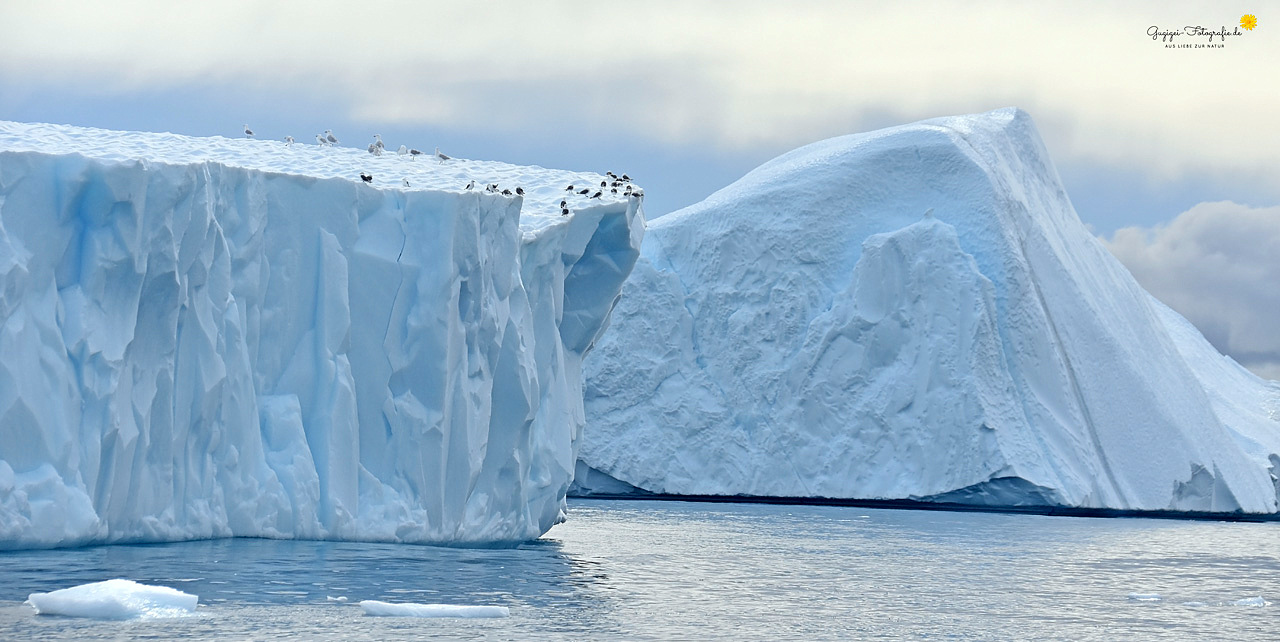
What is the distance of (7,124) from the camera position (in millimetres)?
13078

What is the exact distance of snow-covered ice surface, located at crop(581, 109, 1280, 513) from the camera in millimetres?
26641

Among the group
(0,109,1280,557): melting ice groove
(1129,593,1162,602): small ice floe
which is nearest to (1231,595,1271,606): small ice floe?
(1129,593,1162,602): small ice floe

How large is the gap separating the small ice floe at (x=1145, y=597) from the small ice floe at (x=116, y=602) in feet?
24.7

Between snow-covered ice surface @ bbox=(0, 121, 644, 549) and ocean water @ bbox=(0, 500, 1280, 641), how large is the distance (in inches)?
17.9

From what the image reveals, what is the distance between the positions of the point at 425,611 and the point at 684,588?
123 inches

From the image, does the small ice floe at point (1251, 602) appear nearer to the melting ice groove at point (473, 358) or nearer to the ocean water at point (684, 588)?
the ocean water at point (684, 588)

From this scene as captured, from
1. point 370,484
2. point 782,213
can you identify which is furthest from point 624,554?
point 782,213

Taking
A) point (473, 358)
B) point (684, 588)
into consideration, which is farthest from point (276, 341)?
point (684, 588)

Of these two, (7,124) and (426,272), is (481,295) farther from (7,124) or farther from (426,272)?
(7,124)

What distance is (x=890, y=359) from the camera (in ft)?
89.6

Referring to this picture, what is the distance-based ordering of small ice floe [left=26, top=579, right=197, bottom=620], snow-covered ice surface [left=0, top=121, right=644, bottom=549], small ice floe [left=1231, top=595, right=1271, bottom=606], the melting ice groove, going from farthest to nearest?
1. small ice floe [left=1231, top=595, right=1271, bottom=606]
2. the melting ice groove
3. snow-covered ice surface [left=0, top=121, right=644, bottom=549]
4. small ice floe [left=26, top=579, right=197, bottom=620]

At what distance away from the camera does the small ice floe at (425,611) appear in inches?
350

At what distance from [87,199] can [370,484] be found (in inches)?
142

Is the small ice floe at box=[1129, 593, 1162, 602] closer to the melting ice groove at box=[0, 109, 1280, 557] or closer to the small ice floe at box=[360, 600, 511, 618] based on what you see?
the small ice floe at box=[360, 600, 511, 618]
